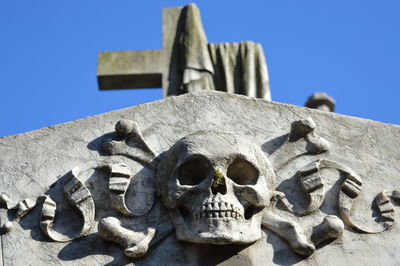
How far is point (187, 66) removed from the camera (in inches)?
444

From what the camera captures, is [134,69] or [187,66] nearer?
[187,66]

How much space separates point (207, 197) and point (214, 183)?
110 mm

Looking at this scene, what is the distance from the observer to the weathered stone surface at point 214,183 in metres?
8.47

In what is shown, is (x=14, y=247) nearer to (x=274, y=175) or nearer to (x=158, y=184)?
(x=158, y=184)

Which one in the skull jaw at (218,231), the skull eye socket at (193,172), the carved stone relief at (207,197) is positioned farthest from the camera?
the skull eye socket at (193,172)

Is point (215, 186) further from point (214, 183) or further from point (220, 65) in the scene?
point (220, 65)

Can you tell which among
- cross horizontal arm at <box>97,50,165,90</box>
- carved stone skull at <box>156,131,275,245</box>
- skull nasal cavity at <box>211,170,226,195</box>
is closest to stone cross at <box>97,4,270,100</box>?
cross horizontal arm at <box>97,50,165,90</box>

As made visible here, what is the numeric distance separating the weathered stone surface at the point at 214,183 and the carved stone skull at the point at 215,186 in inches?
1.3

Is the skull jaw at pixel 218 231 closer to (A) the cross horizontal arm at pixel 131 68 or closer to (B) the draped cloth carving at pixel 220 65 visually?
(B) the draped cloth carving at pixel 220 65

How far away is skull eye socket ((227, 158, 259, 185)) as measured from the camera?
28.1 ft

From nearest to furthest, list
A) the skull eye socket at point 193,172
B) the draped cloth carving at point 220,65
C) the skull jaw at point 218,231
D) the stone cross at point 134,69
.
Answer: the skull jaw at point 218,231 → the skull eye socket at point 193,172 → the draped cloth carving at point 220,65 → the stone cross at point 134,69

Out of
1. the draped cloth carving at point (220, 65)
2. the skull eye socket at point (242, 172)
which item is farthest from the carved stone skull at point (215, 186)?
the draped cloth carving at point (220, 65)

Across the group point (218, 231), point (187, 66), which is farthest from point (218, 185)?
point (187, 66)

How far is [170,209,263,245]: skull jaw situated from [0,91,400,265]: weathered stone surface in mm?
34
